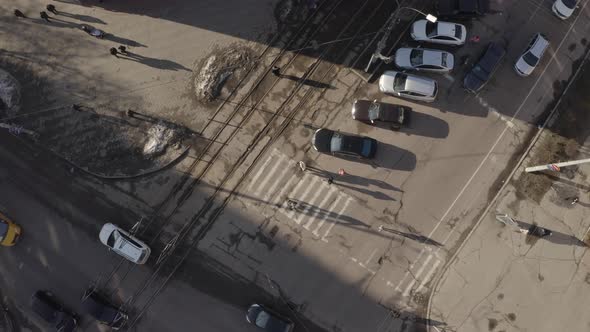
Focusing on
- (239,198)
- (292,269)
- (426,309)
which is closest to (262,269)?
(292,269)

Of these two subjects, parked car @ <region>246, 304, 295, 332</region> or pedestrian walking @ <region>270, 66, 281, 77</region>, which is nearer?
parked car @ <region>246, 304, 295, 332</region>

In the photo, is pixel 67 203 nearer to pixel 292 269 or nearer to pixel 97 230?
pixel 97 230

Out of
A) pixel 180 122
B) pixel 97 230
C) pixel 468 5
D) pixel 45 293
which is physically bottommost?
pixel 45 293

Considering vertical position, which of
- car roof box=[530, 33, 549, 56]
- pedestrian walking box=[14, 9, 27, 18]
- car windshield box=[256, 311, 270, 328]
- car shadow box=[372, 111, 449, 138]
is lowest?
car windshield box=[256, 311, 270, 328]

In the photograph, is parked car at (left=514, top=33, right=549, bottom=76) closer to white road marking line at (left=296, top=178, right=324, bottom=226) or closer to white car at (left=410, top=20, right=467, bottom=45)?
white car at (left=410, top=20, right=467, bottom=45)

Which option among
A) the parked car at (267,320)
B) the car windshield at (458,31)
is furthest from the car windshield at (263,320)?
the car windshield at (458,31)

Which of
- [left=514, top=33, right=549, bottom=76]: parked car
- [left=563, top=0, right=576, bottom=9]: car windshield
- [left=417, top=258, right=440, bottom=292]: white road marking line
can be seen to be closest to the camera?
[left=417, top=258, right=440, bottom=292]: white road marking line

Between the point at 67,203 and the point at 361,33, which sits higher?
the point at 361,33

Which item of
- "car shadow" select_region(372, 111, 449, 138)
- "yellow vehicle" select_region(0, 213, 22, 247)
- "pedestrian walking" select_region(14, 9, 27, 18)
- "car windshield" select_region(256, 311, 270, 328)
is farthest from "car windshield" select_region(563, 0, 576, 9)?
"yellow vehicle" select_region(0, 213, 22, 247)
